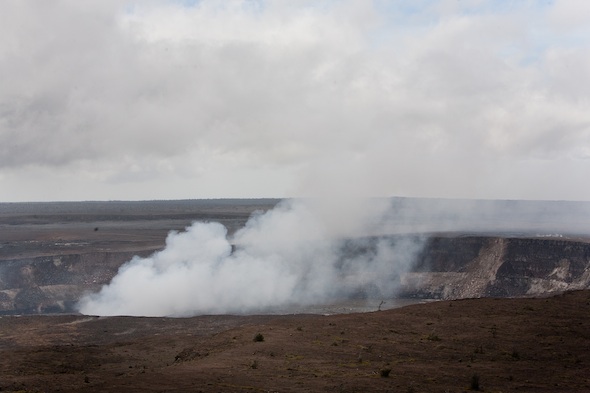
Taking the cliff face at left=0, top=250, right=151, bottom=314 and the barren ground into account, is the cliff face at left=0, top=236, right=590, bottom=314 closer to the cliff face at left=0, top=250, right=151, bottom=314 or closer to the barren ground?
the cliff face at left=0, top=250, right=151, bottom=314

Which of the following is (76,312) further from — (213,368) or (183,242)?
(213,368)

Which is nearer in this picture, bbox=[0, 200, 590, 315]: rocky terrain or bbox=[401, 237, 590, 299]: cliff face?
bbox=[0, 200, 590, 315]: rocky terrain

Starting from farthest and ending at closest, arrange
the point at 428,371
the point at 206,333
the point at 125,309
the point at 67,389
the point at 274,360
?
the point at 125,309, the point at 206,333, the point at 274,360, the point at 428,371, the point at 67,389

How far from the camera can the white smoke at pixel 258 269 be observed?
68.4 meters

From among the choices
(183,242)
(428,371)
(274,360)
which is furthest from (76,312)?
(428,371)

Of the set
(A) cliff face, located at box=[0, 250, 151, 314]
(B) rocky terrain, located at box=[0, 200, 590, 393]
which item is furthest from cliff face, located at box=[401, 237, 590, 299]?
(A) cliff face, located at box=[0, 250, 151, 314]

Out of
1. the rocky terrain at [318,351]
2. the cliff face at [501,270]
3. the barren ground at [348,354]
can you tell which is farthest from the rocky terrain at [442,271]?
the barren ground at [348,354]

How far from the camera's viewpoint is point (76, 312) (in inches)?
2680

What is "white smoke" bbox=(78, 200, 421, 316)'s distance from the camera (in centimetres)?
6844

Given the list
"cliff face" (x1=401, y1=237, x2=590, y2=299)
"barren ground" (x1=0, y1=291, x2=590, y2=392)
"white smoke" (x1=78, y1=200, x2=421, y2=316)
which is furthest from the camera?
"cliff face" (x1=401, y1=237, x2=590, y2=299)

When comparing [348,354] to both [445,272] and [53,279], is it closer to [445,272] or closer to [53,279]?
[445,272]

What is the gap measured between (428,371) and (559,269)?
5497cm

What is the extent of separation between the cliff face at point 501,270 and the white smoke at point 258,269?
3.48 m

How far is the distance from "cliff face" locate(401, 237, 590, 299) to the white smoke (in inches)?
137
